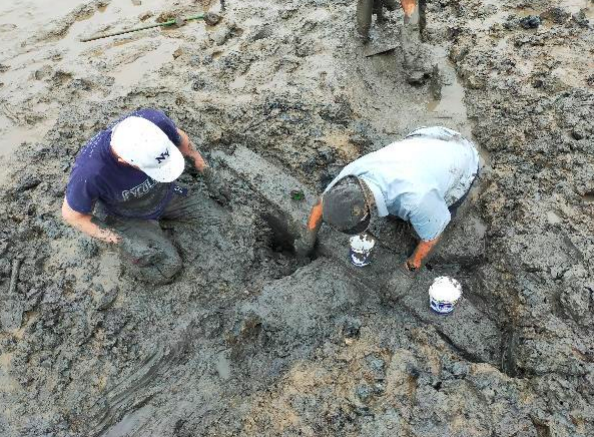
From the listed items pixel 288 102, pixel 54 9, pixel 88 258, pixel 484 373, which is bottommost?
pixel 484 373

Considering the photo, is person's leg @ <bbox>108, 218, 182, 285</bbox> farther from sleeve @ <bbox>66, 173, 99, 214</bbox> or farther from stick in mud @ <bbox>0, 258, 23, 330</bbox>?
stick in mud @ <bbox>0, 258, 23, 330</bbox>

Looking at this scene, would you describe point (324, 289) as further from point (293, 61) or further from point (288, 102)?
point (293, 61)

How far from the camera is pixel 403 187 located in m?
2.70

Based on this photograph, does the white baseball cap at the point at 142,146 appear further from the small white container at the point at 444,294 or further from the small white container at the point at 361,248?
the small white container at the point at 444,294

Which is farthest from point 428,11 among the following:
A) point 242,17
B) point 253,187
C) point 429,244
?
point 429,244

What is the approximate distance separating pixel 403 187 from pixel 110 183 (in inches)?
78.0

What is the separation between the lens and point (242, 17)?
607 centimetres

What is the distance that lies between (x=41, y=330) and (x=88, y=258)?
648mm

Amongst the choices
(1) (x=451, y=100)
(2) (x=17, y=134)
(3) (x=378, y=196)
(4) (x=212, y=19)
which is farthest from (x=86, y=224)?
(4) (x=212, y=19)

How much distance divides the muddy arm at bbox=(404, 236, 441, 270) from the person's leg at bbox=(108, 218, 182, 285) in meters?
1.79

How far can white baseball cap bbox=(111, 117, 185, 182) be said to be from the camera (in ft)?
9.62

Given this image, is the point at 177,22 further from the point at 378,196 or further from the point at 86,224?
the point at 378,196

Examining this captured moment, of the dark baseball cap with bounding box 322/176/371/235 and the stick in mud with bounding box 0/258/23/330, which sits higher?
the dark baseball cap with bounding box 322/176/371/235

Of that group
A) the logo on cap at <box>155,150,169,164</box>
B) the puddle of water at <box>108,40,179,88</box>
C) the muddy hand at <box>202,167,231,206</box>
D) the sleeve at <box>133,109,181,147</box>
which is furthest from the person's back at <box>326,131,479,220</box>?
the puddle of water at <box>108,40,179,88</box>
